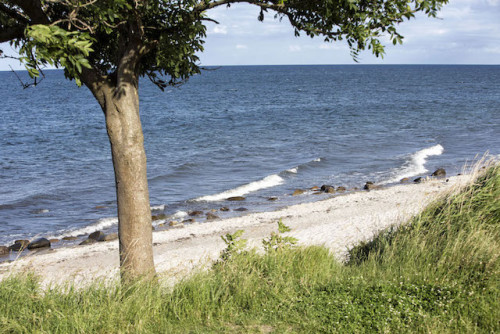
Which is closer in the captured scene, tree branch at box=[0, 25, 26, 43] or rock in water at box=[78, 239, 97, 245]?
tree branch at box=[0, 25, 26, 43]

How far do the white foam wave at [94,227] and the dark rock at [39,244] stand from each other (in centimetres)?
105

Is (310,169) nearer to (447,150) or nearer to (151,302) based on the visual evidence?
(447,150)

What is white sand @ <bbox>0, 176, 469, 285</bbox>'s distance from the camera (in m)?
12.1

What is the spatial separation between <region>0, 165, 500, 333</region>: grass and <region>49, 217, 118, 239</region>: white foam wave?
1176 centimetres

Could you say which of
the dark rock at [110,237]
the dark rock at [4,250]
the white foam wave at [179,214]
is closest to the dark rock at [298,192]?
the white foam wave at [179,214]

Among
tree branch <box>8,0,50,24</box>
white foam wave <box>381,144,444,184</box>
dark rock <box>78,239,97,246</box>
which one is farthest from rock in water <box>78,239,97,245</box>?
white foam wave <box>381,144,444,184</box>

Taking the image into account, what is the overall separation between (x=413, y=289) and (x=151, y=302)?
9.92ft

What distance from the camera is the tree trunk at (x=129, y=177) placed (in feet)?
19.5

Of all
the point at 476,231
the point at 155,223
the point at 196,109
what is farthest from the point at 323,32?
the point at 196,109

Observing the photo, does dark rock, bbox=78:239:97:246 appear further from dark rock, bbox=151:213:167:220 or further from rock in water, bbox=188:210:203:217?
rock in water, bbox=188:210:203:217

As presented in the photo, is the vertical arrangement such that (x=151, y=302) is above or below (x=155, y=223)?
above

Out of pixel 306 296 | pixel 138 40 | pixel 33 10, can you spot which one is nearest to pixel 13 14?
pixel 33 10

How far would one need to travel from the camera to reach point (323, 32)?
683cm

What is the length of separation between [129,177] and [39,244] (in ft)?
36.5
